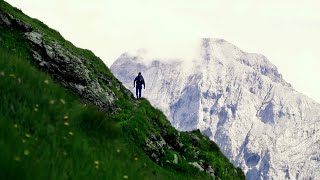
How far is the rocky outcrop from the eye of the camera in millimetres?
28516

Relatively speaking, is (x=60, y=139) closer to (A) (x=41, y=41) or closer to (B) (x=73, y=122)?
(B) (x=73, y=122)

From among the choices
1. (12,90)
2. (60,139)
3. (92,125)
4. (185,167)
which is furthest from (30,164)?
(185,167)

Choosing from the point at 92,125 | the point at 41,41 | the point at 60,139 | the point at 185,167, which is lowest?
the point at 60,139

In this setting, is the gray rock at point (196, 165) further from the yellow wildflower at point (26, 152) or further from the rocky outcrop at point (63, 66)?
the yellow wildflower at point (26, 152)

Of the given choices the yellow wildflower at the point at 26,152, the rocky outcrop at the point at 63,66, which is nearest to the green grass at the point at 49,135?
the yellow wildflower at the point at 26,152

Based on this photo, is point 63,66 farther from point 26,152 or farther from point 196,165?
point 26,152

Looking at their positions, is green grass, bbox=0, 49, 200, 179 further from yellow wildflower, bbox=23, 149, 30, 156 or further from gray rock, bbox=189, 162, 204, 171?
gray rock, bbox=189, 162, 204, 171

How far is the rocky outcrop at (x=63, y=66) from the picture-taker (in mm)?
28516

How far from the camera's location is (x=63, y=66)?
95.7 ft

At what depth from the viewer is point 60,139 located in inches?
280

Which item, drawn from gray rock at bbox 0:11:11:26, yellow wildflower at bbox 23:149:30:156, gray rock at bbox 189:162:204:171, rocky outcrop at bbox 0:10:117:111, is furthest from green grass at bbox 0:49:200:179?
gray rock at bbox 189:162:204:171

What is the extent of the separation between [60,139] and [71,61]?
76.8ft

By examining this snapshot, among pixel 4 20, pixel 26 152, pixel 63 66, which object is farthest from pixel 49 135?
pixel 4 20

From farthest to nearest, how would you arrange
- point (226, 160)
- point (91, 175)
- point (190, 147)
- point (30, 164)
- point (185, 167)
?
point (226, 160)
point (190, 147)
point (185, 167)
point (91, 175)
point (30, 164)
